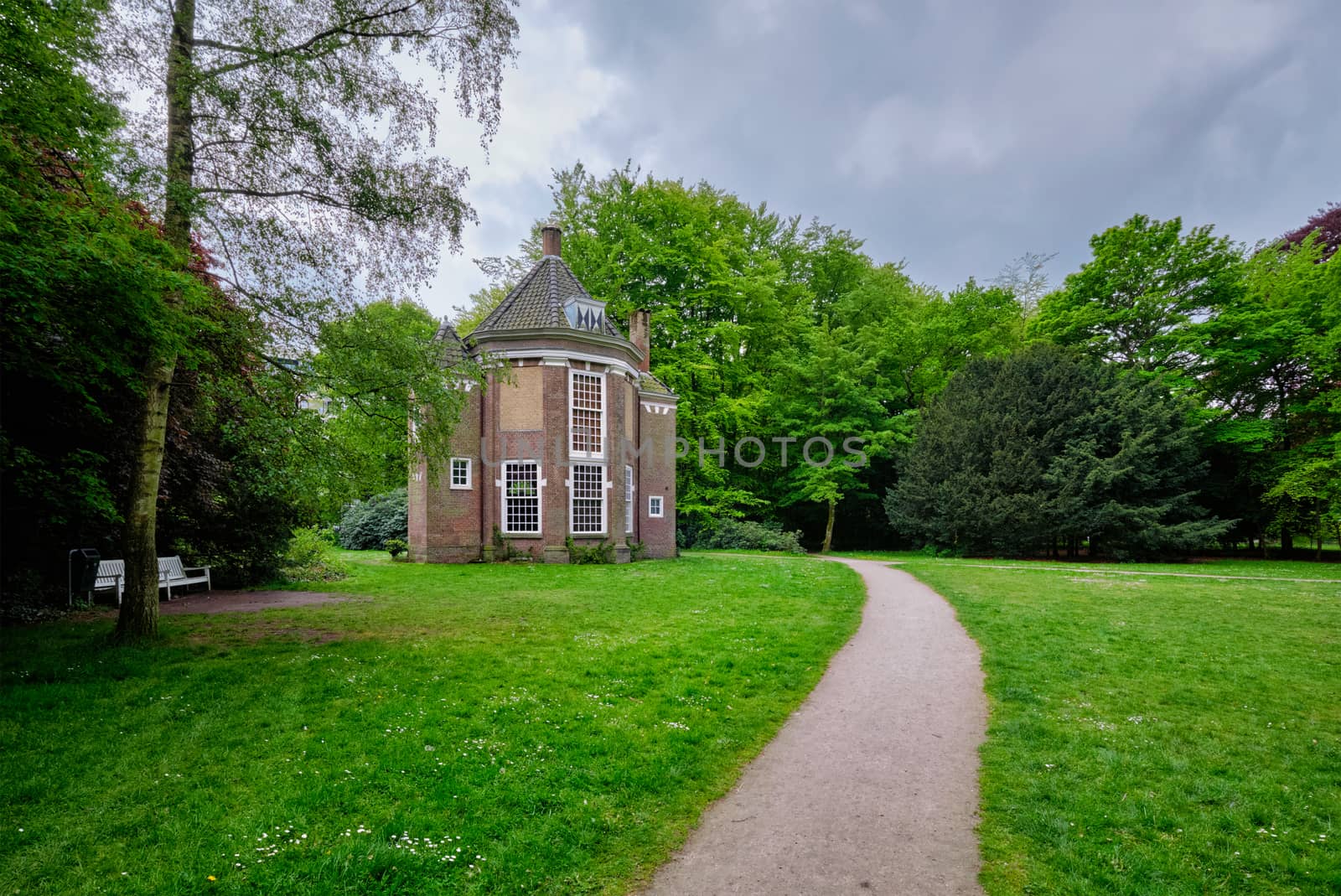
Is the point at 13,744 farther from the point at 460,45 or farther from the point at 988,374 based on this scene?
the point at 988,374

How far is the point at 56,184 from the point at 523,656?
8.39 m

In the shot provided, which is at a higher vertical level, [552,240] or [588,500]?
[552,240]

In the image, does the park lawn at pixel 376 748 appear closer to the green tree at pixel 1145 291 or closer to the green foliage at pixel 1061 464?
the green foliage at pixel 1061 464

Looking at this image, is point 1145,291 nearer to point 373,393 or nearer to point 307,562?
point 373,393

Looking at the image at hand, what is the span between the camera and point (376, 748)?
529 centimetres

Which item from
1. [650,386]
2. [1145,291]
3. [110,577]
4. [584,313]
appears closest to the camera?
[110,577]

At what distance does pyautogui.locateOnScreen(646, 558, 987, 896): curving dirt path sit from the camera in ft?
12.3

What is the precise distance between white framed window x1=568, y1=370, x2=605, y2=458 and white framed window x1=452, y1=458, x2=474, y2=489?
377 centimetres

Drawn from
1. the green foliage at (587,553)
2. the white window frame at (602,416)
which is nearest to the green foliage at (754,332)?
the white window frame at (602,416)

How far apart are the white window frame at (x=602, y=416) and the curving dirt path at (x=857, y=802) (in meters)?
15.7

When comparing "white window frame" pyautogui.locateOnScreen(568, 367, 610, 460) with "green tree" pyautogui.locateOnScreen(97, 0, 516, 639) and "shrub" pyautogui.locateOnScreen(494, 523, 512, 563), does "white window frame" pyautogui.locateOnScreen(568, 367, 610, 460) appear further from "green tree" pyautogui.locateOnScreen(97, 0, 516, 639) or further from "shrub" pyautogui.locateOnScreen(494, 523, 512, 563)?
"green tree" pyautogui.locateOnScreen(97, 0, 516, 639)

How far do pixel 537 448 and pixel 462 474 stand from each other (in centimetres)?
297

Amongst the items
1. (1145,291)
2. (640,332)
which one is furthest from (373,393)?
(1145,291)

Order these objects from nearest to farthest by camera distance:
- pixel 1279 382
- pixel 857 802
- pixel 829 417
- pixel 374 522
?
pixel 857 802 < pixel 1279 382 < pixel 374 522 < pixel 829 417
